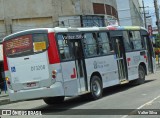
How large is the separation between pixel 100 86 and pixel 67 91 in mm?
2624

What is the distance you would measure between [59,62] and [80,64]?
1.57 m

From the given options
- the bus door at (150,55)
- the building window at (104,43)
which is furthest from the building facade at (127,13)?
the building window at (104,43)

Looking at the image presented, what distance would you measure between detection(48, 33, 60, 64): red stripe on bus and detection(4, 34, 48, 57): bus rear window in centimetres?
17

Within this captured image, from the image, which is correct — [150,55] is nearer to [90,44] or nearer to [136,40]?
[136,40]

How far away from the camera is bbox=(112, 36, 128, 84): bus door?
63.9ft

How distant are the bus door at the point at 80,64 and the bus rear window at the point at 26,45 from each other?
1435mm

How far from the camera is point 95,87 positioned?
17.4m

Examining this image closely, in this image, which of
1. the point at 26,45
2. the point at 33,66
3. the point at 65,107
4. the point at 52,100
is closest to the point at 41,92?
the point at 33,66

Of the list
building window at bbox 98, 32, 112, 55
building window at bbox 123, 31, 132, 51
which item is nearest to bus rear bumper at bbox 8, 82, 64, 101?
building window at bbox 98, 32, 112, 55

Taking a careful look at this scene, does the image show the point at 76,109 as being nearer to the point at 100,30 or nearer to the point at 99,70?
the point at 99,70

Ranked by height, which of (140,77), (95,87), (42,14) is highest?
(42,14)

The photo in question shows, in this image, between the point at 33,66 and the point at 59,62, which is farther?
the point at 33,66

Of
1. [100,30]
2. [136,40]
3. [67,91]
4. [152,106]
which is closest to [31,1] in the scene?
[136,40]

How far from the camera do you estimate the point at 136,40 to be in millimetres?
21594
